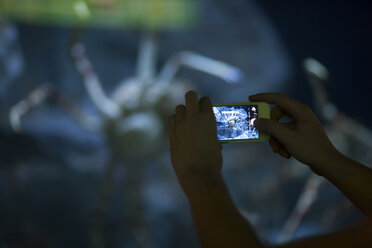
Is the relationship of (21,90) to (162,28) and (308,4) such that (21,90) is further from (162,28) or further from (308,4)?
(308,4)

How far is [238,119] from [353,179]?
0.76 feet

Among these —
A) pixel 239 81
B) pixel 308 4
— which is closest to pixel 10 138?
pixel 239 81

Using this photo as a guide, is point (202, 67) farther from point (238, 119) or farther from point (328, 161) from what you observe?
point (328, 161)

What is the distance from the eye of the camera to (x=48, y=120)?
1510 mm

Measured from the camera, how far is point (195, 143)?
1.24ft

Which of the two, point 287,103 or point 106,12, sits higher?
point 106,12

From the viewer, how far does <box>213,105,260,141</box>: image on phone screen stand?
58 cm

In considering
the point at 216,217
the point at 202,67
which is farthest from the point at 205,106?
the point at 202,67

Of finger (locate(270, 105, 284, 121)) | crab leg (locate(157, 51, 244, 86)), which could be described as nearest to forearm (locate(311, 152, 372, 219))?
finger (locate(270, 105, 284, 121))

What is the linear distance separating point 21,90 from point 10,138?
0.76 ft

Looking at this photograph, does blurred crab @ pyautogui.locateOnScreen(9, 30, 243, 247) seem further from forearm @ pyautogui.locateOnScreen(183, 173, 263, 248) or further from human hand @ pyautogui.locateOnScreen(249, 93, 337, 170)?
forearm @ pyautogui.locateOnScreen(183, 173, 263, 248)

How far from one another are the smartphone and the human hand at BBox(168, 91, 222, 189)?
0.63 feet

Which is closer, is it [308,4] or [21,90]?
[21,90]

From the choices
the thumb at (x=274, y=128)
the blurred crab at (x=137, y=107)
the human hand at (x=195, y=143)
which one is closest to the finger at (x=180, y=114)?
the human hand at (x=195, y=143)
